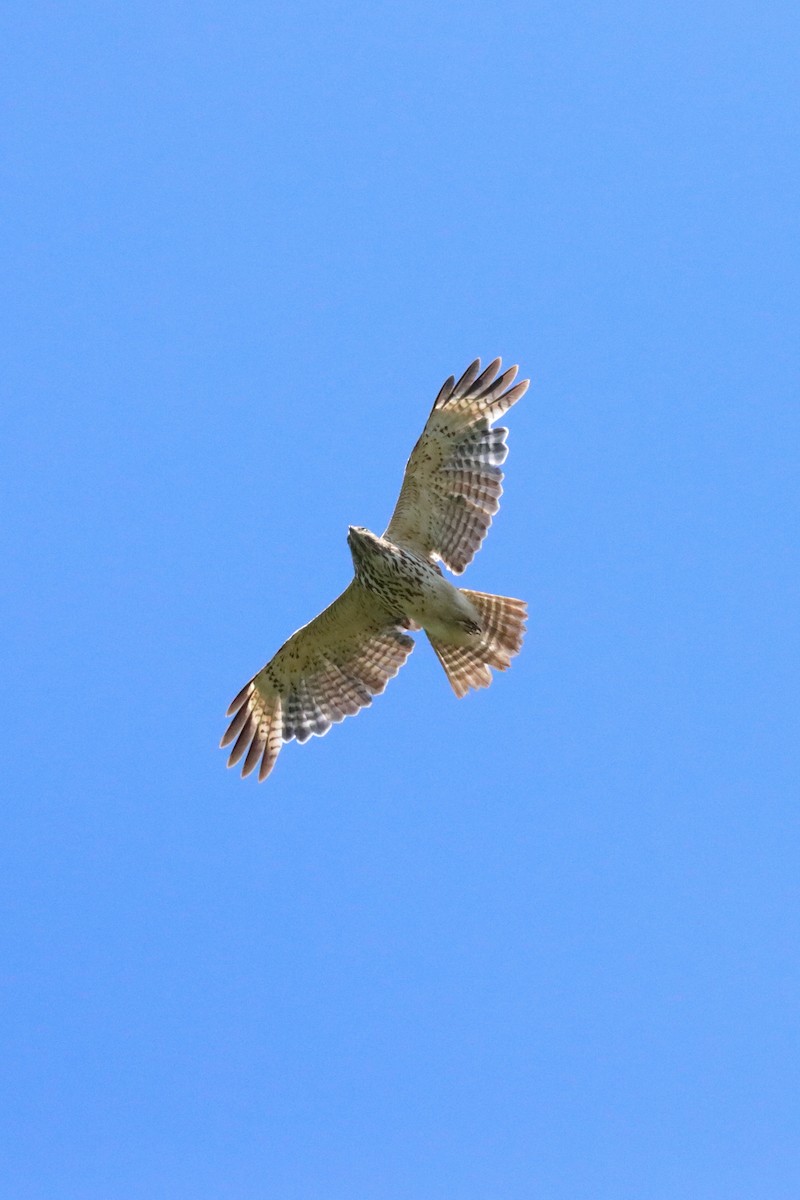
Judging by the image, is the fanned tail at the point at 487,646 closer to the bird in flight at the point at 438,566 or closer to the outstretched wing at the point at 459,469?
the bird in flight at the point at 438,566

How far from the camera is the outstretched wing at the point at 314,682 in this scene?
1338cm

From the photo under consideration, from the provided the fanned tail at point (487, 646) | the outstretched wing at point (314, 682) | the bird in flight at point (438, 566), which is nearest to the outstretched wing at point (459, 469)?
the bird in flight at point (438, 566)

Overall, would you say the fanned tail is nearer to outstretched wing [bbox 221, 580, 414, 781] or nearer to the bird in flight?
the bird in flight

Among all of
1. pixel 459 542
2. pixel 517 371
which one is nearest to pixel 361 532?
pixel 459 542

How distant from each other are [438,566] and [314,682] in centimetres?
162

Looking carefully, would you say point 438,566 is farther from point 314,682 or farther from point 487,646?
point 314,682

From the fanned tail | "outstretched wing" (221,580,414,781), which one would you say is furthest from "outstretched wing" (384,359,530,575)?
"outstretched wing" (221,580,414,781)

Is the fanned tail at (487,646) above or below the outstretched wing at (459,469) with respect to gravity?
below

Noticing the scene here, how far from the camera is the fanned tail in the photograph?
1279 cm

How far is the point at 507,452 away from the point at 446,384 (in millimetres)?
746

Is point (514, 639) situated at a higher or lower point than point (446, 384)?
lower

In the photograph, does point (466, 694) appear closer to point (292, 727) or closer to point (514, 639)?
point (514, 639)

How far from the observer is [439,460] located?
12.9 m

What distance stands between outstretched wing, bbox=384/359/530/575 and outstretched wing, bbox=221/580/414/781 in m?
0.85
